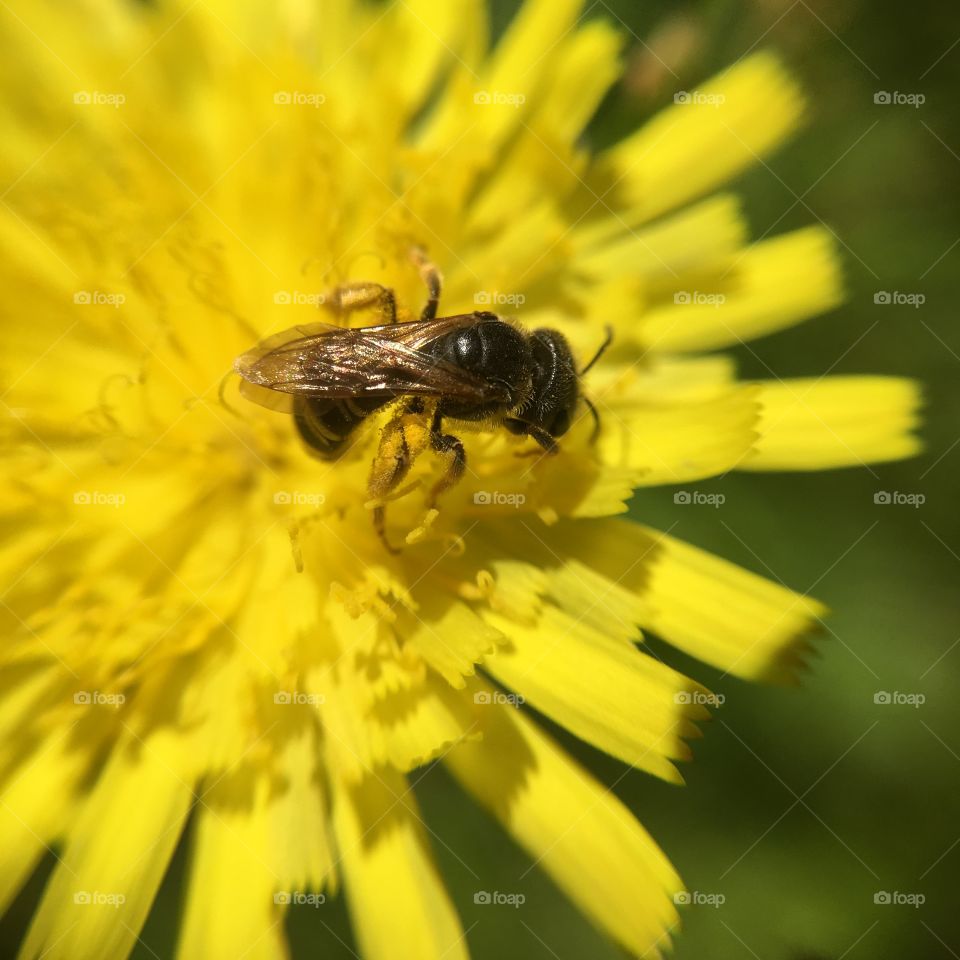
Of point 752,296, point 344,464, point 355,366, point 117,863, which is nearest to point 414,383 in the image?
point 355,366

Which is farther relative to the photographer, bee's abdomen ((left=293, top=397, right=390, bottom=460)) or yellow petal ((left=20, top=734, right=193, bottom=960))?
yellow petal ((left=20, top=734, right=193, bottom=960))

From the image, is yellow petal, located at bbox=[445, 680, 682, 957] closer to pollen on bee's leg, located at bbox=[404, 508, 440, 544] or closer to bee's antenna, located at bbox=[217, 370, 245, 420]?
pollen on bee's leg, located at bbox=[404, 508, 440, 544]

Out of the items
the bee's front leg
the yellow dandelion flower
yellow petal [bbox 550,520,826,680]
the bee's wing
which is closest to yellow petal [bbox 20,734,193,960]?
the yellow dandelion flower

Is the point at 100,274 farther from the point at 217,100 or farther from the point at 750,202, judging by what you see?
the point at 750,202

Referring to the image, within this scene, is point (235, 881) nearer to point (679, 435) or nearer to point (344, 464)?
point (344, 464)

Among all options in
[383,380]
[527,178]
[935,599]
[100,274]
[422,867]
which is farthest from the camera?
[935,599]

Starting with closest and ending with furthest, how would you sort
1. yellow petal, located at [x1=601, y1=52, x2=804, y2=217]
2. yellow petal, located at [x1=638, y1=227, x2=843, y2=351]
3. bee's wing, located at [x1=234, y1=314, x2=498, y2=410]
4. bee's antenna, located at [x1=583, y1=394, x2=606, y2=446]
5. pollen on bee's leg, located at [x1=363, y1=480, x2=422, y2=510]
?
bee's wing, located at [x1=234, y1=314, x2=498, y2=410]
pollen on bee's leg, located at [x1=363, y1=480, x2=422, y2=510]
bee's antenna, located at [x1=583, y1=394, x2=606, y2=446]
yellow petal, located at [x1=638, y1=227, x2=843, y2=351]
yellow petal, located at [x1=601, y1=52, x2=804, y2=217]

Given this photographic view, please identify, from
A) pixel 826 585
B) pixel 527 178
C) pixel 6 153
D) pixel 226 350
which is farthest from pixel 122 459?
pixel 826 585

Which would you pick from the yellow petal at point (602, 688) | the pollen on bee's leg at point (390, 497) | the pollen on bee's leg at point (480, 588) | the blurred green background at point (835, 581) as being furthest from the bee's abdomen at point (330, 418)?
the blurred green background at point (835, 581)
